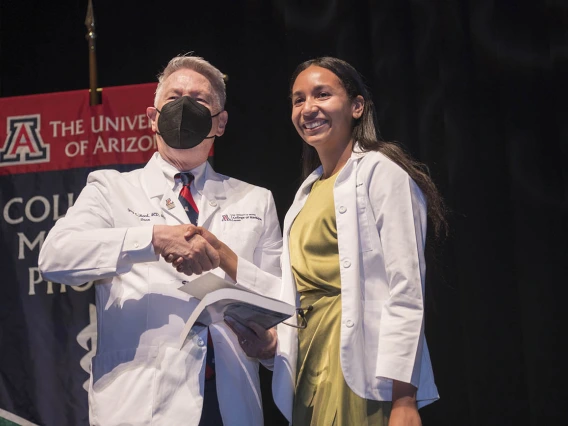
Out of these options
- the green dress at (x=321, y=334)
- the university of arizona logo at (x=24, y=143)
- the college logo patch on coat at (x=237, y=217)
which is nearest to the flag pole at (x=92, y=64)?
the university of arizona logo at (x=24, y=143)

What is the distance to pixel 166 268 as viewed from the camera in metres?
2.36

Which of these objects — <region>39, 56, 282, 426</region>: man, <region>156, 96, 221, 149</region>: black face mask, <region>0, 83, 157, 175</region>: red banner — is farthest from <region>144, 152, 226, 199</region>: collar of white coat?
<region>0, 83, 157, 175</region>: red banner

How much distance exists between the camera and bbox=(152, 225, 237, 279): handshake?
218 centimetres

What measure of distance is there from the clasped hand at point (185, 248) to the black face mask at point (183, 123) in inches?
15.8

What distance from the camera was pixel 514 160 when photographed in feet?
10.1

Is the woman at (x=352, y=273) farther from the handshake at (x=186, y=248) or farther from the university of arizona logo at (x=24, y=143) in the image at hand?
the university of arizona logo at (x=24, y=143)

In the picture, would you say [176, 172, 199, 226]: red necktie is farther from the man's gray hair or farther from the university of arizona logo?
the university of arizona logo

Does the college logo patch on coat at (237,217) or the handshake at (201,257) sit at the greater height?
the college logo patch on coat at (237,217)

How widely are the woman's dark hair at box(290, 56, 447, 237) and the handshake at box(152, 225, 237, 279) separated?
516 millimetres

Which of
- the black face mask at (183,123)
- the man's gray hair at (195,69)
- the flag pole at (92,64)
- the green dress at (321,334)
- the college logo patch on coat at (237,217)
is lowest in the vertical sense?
the green dress at (321,334)

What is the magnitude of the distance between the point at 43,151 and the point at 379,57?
1.55m

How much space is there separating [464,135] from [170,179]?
52.5 inches

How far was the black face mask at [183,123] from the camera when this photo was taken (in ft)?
8.21

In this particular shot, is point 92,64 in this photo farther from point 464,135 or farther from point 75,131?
point 464,135
